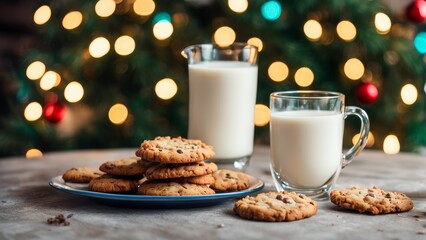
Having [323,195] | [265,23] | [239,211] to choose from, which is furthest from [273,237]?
[265,23]

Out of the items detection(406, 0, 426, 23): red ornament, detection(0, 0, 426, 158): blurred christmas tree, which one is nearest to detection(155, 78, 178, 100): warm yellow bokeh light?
detection(0, 0, 426, 158): blurred christmas tree

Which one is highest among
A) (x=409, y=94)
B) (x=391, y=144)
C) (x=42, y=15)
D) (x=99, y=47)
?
(x=42, y=15)

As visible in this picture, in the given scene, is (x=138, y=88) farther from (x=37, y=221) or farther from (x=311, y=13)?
(x=37, y=221)

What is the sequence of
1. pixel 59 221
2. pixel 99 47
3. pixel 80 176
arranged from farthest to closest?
pixel 99 47
pixel 80 176
pixel 59 221

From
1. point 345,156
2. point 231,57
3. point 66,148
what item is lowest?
A: point 66,148

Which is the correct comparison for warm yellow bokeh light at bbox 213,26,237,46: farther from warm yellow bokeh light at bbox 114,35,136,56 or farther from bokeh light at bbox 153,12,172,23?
warm yellow bokeh light at bbox 114,35,136,56

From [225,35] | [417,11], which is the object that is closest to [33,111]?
[225,35]

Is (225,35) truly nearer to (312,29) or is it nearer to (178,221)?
(312,29)
